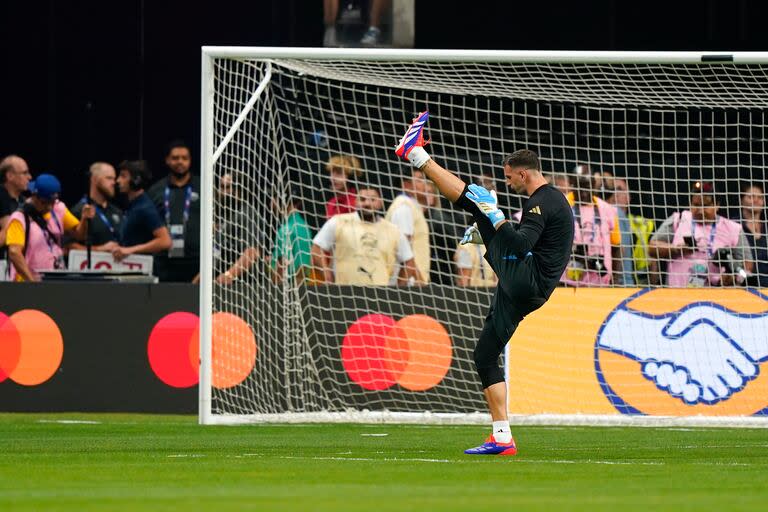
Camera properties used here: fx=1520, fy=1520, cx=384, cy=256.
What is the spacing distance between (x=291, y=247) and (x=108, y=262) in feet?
6.70

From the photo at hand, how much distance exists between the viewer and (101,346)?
16391 mm

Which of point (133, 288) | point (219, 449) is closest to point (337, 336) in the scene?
point (133, 288)

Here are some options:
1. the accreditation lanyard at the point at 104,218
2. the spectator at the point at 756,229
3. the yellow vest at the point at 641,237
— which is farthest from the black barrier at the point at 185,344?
the spectator at the point at 756,229

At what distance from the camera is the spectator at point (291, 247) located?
1623 cm

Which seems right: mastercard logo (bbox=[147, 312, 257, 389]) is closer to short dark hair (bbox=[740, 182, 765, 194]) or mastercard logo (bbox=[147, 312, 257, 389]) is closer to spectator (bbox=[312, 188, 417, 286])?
spectator (bbox=[312, 188, 417, 286])

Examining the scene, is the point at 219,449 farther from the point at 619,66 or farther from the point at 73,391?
the point at 619,66

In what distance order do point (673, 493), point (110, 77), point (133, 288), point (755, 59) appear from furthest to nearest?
point (110, 77) < point (133, 288) < point (755, 59) < point (673, 493)

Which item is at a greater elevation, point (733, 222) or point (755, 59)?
point (755, 59)

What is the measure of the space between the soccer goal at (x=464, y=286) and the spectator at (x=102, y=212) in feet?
4.94

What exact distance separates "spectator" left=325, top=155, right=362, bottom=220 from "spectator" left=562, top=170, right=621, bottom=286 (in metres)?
2.40

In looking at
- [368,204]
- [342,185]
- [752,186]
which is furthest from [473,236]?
[752,186]

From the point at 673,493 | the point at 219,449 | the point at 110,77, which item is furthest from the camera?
the point at 110,77

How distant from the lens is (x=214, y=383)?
15.4m

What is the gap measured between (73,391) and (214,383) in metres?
1.84
